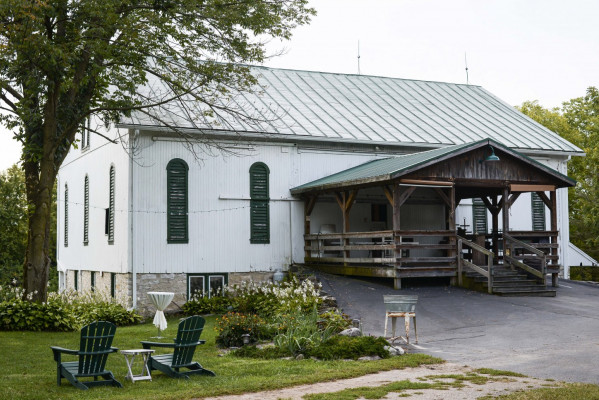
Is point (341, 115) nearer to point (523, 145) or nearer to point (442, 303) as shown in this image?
point (523, 145)

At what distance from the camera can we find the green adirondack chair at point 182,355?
11047mm

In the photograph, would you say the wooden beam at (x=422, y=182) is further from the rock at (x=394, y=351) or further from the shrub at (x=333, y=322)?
the rock at (x=394, y=351)

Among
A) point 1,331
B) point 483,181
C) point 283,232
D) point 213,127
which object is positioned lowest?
point 1,331

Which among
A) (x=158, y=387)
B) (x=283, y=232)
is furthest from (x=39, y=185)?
(x=158, y=387)

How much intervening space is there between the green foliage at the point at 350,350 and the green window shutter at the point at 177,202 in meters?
9.74

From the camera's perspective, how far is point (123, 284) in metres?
21.7

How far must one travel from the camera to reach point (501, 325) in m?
15.7

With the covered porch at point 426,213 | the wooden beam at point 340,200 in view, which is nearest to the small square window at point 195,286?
the covered porch at point 426,213

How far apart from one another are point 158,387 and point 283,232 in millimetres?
13021

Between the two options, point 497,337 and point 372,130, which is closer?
point 497,337

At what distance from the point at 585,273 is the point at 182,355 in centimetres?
3078

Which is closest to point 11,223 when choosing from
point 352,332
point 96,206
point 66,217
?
point 66,217

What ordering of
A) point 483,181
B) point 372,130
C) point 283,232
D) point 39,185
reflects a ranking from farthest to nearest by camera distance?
point 372,130 → point 283,232 → point 483,181 → point 39,185

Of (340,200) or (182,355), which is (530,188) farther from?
(182,355)
